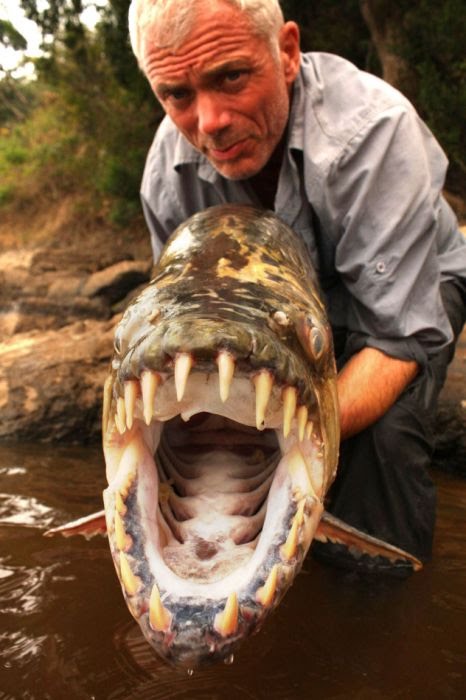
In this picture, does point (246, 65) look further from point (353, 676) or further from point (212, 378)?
point (353, 676)

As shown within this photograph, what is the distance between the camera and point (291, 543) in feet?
4.81

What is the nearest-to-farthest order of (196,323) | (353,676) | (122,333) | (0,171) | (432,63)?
(196,323) → (122,333) → (353,676) → (432,63) → (0,171)

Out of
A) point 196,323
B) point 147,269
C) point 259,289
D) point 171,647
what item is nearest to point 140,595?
point 171,647

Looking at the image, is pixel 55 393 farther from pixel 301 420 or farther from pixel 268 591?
pixel 268 591

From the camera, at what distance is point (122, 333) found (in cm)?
173

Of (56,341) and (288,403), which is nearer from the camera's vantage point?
(288,403)

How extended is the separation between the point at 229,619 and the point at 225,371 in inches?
19.2

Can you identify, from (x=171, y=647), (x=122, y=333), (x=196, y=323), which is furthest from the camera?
(x=122, y=333)

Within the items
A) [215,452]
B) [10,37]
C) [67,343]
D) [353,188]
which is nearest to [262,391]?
[215,452]

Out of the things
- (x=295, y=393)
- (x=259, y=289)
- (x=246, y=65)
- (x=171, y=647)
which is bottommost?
(x=171, y=647)

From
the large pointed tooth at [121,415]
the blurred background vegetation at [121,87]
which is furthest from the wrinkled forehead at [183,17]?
the blurred background vegetation at [121,87]

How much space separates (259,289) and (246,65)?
1147 mm

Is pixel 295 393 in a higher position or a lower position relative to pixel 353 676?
higher

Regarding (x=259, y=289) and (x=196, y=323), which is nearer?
(x=196, y=323)
